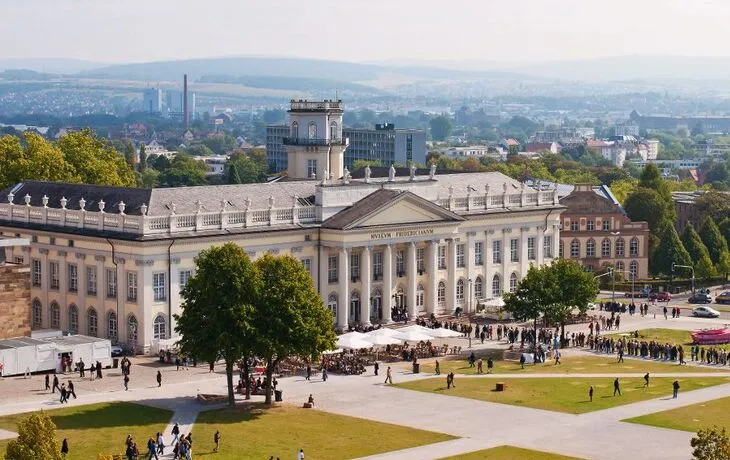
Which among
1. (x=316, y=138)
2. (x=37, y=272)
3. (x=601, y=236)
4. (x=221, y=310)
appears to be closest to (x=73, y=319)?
(x=37, y=272)

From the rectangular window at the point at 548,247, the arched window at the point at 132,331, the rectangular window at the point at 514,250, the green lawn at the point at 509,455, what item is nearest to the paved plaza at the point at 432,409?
the green lawn at the point at 509,455

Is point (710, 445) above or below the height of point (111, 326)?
above

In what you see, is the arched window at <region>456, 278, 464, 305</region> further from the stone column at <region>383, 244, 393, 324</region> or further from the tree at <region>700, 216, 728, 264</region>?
the tree at <region>700, 216, 728, 264</region>

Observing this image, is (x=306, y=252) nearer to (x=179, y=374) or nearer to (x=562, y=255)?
(x=179, y=374)

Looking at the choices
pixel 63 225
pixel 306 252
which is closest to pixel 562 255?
pixel 306 252

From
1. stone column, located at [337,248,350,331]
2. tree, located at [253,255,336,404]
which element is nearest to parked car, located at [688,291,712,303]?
stone column, located at [337,248,350,331]

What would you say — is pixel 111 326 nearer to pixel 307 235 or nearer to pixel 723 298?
pixel 307 235

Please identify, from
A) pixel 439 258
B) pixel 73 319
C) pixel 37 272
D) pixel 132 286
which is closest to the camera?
pixel 132 286
